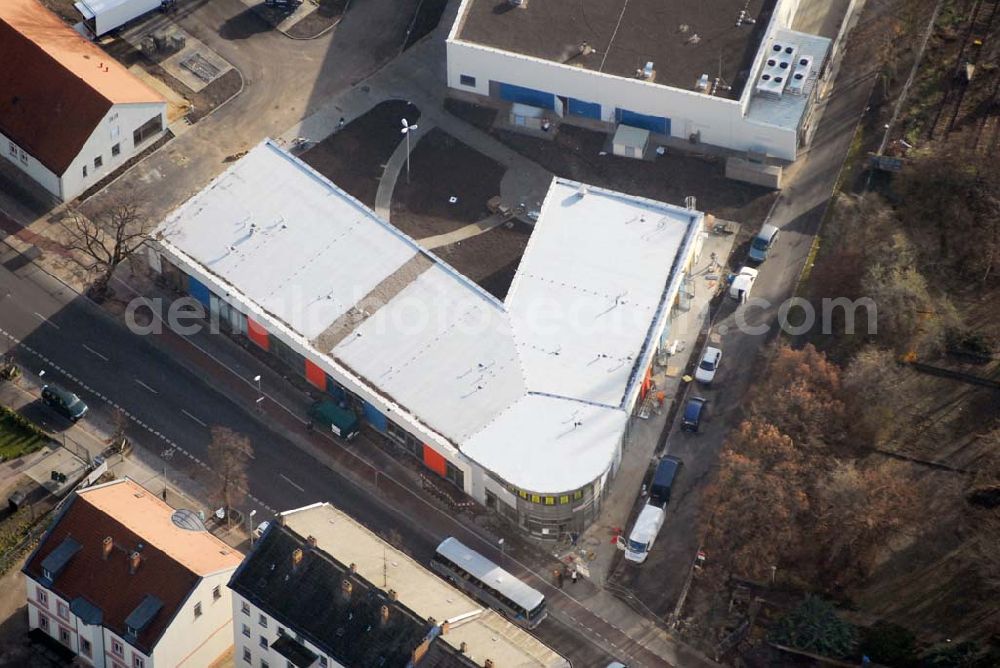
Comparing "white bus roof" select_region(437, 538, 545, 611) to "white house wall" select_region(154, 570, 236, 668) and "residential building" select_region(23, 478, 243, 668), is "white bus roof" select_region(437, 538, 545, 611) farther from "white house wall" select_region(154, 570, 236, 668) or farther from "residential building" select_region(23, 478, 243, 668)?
"white house wall" select_region(154, 570, 236, 668)

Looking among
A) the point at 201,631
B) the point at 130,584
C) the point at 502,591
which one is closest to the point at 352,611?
the point at 201,631

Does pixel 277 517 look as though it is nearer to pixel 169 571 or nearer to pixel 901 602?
pixel 169 571

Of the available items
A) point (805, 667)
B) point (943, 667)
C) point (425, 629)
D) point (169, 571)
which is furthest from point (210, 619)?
point (943, 667)

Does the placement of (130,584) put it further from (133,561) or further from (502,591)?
(502,591)

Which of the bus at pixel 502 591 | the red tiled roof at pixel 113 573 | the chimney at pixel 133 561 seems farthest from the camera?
the bus at pixel 502 591

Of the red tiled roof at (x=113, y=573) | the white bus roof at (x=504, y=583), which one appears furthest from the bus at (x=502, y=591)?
the red tiled roof at (x=113, y=573)

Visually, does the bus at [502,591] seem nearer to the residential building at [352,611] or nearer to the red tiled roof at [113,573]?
the residential building at [352,611]

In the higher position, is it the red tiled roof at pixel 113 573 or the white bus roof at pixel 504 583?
the red tiled roof at pixel 113 573
